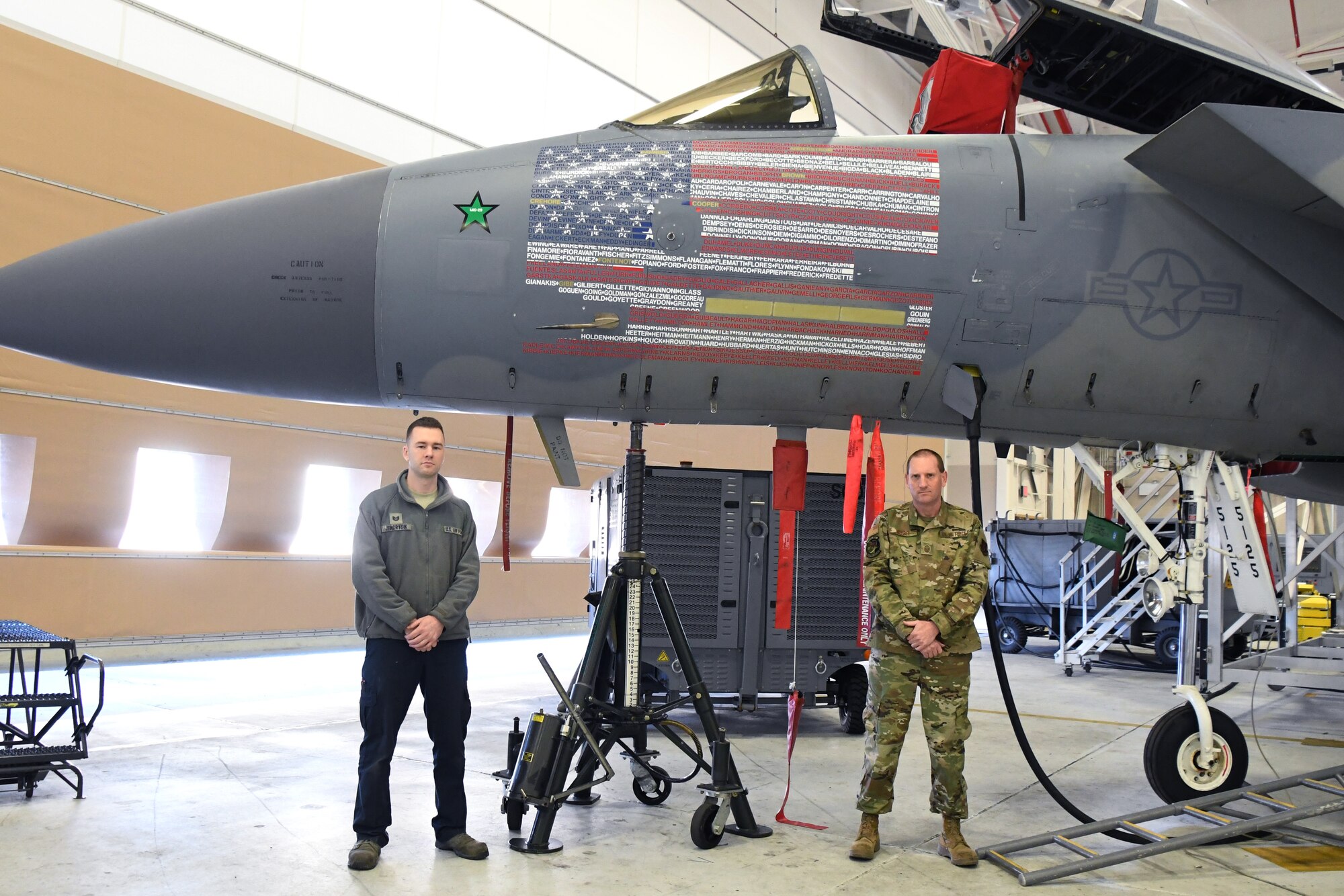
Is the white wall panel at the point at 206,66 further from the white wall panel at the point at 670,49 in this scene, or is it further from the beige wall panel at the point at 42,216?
the white wall panel at the point at 670,49

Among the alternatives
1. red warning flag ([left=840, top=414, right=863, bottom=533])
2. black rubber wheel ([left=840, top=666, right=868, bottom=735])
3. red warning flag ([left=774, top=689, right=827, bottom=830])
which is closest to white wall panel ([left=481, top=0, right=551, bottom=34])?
black rubber wheel ([left=840, top=666, right=868, bottom=735])

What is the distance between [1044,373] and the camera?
4.00 metres

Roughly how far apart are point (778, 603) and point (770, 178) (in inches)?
69.3

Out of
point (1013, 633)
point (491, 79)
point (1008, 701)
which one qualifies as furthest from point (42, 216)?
point (1013, 633)

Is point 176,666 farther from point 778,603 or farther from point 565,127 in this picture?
point 565,127

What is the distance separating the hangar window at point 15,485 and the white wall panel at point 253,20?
4.25 m

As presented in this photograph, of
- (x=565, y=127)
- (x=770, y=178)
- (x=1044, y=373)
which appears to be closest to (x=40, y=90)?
(x=565, y=127)

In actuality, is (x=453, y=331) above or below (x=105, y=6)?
below

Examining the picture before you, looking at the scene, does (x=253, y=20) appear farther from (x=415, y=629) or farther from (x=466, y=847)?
(x=466, y=847)

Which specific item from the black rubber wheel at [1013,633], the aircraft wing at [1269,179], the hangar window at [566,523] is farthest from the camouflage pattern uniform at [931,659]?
the hangar window at [566,523]

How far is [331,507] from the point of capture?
10.7m

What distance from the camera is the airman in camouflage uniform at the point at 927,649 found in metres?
3.59

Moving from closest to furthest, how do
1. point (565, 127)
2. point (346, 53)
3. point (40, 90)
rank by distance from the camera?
point (40, 90)
point (346, 53)
point (565, 127)

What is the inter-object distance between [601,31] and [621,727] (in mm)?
11707
